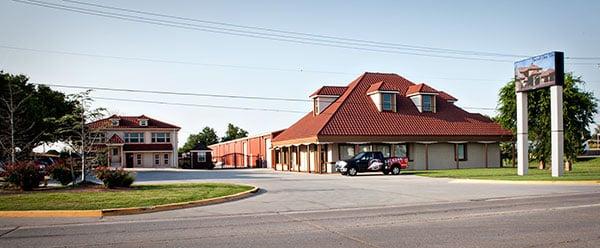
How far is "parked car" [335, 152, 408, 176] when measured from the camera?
36000 millimetres

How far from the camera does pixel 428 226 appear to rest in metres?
11.4

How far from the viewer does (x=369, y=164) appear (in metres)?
36.3

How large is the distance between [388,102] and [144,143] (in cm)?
3518

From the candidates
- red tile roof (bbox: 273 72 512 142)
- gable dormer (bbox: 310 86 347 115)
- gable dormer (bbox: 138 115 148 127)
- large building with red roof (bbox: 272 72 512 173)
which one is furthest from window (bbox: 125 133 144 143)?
gable dormer (bbox: 310 86 347 115)

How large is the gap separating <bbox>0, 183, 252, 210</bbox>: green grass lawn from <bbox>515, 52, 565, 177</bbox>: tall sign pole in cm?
1893

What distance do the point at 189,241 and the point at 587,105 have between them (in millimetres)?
A: 38357

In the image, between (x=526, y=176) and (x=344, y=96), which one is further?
(x=344, y=96)

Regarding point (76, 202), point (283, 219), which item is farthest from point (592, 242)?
point (76, 202)

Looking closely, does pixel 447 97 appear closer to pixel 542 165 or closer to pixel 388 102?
pixel 388 102

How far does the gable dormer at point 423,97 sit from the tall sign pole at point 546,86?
13150 millimetres

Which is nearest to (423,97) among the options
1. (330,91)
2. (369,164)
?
(330,91)

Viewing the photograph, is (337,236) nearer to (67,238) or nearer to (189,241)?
(189,241)

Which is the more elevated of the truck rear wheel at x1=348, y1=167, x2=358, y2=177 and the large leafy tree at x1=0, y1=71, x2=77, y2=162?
the large leafy tree at x1=0, y1=71, x2=77, y2=162

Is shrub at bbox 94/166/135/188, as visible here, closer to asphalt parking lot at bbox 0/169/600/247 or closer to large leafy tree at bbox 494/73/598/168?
asphalt parking lot at bbox 0/169/600/247
